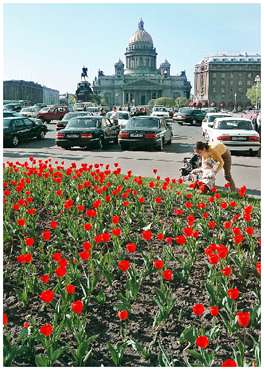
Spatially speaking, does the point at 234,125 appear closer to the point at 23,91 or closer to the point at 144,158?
the point at 144,158

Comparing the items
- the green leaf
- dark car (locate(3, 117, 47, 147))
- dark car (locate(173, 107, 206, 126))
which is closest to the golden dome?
dark car (locate(173, 107, 206, 126))

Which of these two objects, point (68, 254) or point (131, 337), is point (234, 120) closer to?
point (68, 254)

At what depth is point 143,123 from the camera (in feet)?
64.7

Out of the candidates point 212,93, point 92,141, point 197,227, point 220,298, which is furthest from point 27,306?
point 212,93

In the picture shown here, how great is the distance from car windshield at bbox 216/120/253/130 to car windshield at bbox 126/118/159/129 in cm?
244

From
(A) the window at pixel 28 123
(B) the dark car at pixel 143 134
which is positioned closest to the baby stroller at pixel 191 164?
(B) the dark car at pixel 143 134

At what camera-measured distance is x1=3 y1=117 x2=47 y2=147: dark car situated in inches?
821

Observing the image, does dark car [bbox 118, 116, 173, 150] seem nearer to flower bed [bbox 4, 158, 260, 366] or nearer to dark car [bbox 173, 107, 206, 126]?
flower bed [bbox 4, 158, 260, 366]

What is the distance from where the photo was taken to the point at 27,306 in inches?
168

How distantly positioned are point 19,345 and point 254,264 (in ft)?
8.11

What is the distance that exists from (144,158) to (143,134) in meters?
2.48

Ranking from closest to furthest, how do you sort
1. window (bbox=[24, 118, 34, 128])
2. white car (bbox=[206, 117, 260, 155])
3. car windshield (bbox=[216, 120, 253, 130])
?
white car (bbox=[206, 117, 260, 155]) < car windshield (bbox=[216, 120, 253, 130]) < window (bbox=[24, 118, 34, 128])

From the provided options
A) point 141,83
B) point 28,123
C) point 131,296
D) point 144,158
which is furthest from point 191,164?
point 141,83

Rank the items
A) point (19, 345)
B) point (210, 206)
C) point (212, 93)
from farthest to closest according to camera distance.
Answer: point (212, 93) → point (210, 206) → point (19, 345)
